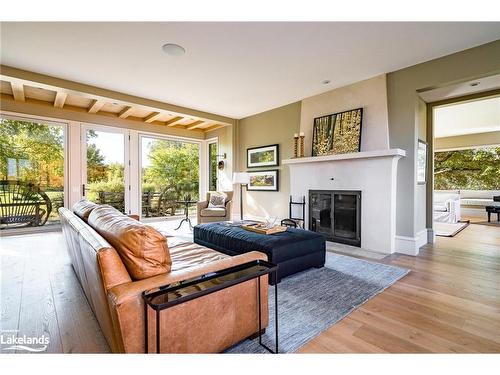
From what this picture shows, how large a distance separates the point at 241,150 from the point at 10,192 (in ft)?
15.6

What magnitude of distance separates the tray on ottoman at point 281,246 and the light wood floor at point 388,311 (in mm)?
750

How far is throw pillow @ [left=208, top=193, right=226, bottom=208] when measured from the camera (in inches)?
214

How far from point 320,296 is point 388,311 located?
0.53 metres

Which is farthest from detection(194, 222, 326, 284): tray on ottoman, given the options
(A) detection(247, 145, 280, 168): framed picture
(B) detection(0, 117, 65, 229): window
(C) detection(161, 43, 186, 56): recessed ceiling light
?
(B) detection(0, 117, 65, 229): window

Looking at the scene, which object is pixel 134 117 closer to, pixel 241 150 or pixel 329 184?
pixel 241 150

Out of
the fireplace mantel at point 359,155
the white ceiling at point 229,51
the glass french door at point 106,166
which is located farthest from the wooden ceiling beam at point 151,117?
the fireplace mantel at point 359,155

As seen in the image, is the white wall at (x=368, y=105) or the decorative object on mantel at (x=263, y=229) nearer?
the decorative object on mantel at (x=263, y=229)

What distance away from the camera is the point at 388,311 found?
1940mm

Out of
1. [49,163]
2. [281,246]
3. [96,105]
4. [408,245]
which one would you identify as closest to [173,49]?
[281,246]

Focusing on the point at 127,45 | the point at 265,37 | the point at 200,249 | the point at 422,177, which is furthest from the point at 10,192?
the point at 422,177

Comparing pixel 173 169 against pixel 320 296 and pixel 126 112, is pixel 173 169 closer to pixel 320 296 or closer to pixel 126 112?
pixel 126 112

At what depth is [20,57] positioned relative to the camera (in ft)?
10.4

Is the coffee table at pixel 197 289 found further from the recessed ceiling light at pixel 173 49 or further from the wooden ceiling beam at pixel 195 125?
the wooden ceiling beam at pixel 195 125

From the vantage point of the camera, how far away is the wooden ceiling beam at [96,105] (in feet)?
15.3
